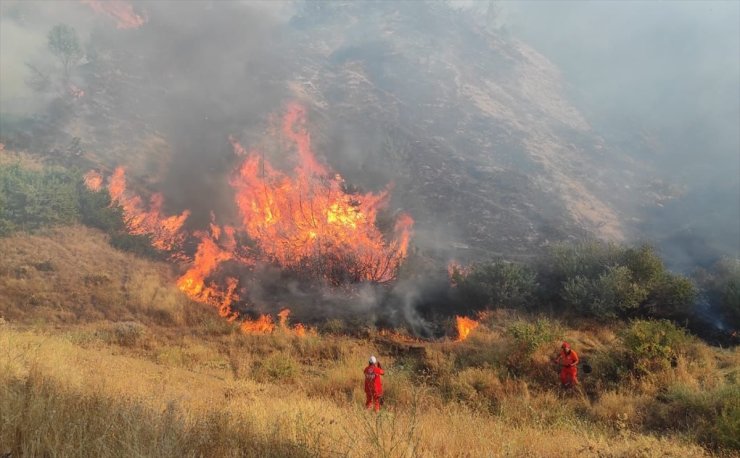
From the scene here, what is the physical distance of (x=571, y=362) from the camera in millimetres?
12328

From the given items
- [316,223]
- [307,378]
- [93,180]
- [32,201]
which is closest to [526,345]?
[307,378]

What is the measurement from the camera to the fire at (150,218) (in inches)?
990

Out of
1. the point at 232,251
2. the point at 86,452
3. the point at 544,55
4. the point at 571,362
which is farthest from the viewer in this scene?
the point at 544,55

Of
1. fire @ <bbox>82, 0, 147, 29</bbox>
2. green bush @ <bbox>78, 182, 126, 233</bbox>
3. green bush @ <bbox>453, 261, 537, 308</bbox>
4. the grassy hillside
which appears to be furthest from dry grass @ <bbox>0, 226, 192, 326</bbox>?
fire @ <bbox>82, 0, 147, 29</bbox>

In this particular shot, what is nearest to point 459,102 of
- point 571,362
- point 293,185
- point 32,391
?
point 293,185

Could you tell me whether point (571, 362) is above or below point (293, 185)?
below

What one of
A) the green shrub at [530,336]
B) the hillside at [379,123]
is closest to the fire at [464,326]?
the green shrub at [530,336]

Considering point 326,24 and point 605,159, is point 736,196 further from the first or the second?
point 326,24

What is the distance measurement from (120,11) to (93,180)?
36036 mm

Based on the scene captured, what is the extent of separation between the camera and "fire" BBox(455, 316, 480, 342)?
707 inches

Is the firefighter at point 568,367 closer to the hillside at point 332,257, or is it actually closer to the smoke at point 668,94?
the hillside at point 332,257

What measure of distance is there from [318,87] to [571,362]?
39.3 m

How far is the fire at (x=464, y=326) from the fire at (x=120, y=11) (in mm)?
52831

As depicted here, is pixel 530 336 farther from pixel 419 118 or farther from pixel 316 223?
pixel 419 118
